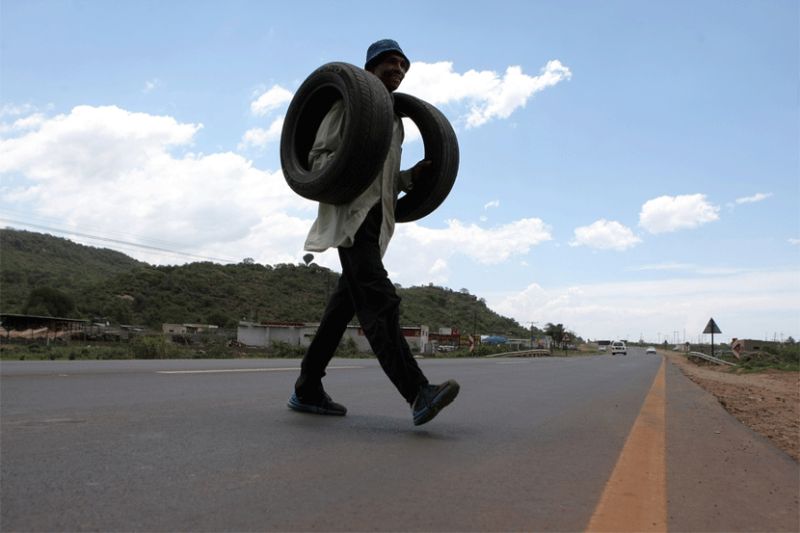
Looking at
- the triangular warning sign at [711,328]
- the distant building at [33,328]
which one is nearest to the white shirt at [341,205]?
the triangular warning sign at [711,328]

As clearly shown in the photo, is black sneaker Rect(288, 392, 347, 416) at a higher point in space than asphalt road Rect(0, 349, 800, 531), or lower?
higher

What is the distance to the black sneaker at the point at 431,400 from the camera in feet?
10.8

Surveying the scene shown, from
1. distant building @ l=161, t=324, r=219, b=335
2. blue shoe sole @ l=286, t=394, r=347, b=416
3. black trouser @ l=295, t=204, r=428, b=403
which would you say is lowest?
distant building @ l=161, t=324, r=219, b=335

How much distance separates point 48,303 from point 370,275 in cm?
5696

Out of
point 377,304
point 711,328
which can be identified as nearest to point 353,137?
point 377,304

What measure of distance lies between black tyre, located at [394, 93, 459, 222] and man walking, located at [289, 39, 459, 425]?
161mm

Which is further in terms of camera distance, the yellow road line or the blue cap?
the blue cap

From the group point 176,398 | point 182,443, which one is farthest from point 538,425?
point 176,398

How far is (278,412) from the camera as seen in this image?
154 inches

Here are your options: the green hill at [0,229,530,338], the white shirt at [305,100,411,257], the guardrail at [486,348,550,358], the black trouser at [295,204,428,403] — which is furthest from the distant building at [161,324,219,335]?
the black trouser at [295,204,428,403]

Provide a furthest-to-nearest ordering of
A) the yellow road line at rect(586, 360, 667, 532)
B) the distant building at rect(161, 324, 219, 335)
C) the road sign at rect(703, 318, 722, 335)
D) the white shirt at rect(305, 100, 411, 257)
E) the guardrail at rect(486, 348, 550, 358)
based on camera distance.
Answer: the distant building at rect(161, 324, 219, 335)
the guardrail at rect(486, 348, 550, 358)
the road sign at rect(703, 318, 722, 335)
the white shirt at rect(305, 100, 411, 257)
the yellow road line at rect(586, 360, 667, 532)

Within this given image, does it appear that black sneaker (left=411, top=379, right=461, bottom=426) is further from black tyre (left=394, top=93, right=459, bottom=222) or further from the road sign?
the road sign

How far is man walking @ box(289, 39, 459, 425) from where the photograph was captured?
3396mm

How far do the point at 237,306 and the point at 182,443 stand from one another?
7061 cm
